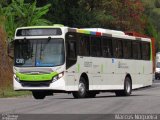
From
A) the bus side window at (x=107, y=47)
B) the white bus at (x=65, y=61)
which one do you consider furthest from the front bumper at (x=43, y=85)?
the bus side window at (x=107, y=47)

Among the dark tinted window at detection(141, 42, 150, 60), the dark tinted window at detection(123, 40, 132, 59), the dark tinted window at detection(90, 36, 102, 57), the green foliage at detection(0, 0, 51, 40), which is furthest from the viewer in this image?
the green foliage at detection(0, 0, 51, 40)

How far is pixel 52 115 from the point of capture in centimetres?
1742

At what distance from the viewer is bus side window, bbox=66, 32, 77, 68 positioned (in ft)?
87.6

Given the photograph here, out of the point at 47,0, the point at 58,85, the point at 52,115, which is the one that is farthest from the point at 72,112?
the point at 47,0

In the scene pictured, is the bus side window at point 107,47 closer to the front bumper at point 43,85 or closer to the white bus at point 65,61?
the white bus at point 65,61

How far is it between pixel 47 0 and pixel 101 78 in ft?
78.2

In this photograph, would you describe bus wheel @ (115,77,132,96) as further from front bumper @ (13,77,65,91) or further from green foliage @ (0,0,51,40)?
green foliage @ (0,0,51,40)

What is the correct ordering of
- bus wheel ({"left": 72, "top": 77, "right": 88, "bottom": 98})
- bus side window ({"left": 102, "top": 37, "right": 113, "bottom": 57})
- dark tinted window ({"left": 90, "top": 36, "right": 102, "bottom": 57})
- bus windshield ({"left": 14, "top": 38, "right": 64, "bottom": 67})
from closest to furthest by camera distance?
bus windshield ({"left": 14, "top": 38, "right": 64, "bottom": 67}) → bus wheel ({"left": 72, "top": 77, "right": 88, "bottom": 98}) → dark tinted window ({"left": 90, "top": 36, "right": 102, "bottom": 57}) → bus side window ({"left": 102, "top": 37, "right": 113, "bottom": 57})

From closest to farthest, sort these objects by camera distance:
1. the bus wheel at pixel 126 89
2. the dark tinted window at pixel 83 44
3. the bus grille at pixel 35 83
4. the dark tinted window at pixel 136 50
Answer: the bus grille at pixel 35 83
the dark tinted window at pixel 83 44
the bus wheel at pixel 126 89
the dark tinted window at pixel 136 50

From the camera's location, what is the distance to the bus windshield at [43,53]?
26.5 metres

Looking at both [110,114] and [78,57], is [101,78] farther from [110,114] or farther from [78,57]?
[110,114]

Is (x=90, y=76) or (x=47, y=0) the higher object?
(x=47, y=0)

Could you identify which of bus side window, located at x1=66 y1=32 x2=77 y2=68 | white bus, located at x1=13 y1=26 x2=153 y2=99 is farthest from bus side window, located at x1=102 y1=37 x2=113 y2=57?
bus side window, located at x1=66 y1=32 x2=77 y2=68

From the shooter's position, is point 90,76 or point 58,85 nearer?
point 58,85
